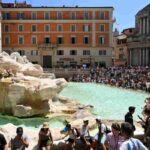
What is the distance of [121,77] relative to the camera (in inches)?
2200

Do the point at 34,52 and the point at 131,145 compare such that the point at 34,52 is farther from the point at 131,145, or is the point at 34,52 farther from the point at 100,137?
the point at 131,145

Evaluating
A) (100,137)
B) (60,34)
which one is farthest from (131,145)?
(60,34)

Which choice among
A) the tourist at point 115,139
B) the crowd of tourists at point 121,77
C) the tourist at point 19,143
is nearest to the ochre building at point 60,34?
the crowd of tourists at point 121,77

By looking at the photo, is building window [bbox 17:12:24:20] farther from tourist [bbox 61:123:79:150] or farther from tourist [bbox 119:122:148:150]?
tourist [bbox 119:122:148:150]

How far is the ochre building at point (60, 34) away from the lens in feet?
244

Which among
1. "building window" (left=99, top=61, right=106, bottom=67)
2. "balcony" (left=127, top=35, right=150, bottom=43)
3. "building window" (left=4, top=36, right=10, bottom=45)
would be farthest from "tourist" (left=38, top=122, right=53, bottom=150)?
"balcony" (left=127, top=35, right=150, bottom=43)

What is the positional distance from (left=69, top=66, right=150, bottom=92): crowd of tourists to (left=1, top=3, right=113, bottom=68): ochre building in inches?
351

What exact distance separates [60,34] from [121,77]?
21.7 metres

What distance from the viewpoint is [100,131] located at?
10578 mm

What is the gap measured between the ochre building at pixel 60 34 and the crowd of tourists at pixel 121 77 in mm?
8910

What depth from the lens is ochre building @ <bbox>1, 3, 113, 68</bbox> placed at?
7431cm

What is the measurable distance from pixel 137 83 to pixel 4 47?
3177 cm

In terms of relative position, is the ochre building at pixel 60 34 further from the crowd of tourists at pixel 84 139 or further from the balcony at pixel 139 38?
the crowd of tourists at pixel 84 139

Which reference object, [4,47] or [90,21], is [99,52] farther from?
[4,47]
